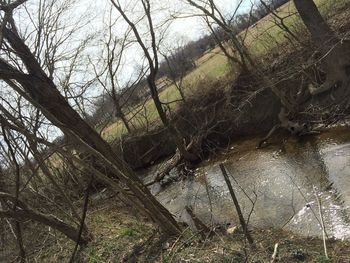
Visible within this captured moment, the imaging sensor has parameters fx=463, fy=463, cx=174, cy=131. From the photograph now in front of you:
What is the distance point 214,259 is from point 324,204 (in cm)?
428

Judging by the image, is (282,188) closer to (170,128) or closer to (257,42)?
(170,128)

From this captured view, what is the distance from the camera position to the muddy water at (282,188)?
9.99 metres

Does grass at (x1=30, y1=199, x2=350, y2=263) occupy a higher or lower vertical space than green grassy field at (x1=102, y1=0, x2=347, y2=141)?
lower

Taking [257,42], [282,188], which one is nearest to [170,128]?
[257,42]

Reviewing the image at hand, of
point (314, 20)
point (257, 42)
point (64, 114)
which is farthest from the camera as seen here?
point (257, 42)

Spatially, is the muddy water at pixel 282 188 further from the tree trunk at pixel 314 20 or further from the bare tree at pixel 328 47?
the tree trunk at pixel 314 20

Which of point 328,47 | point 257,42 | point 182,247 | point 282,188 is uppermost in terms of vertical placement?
point 257,42

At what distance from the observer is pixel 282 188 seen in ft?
41.0

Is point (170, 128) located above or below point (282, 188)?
above

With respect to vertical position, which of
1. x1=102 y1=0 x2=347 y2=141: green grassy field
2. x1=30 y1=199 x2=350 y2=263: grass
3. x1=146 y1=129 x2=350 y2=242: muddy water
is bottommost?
x1=146 y1=129 x2=350 y2=242: muddy water

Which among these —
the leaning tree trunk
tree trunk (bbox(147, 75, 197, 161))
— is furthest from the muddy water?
tree trunk (bbox(147, 75, 197, 161))

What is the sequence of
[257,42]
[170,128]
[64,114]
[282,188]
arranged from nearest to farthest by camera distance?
1. [64,114]
2. [282,188]
3. [170,128]
4. [257,42]

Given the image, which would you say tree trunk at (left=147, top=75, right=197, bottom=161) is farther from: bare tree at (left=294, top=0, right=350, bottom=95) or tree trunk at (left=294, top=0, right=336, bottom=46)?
tree trunk at (left=294, top=0, right=336, bottom=46)

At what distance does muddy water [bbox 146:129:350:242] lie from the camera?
32.8ft
